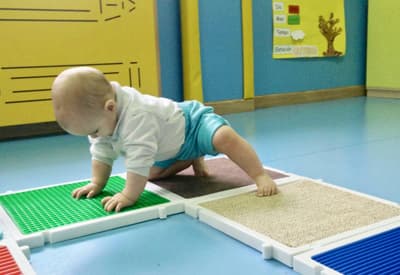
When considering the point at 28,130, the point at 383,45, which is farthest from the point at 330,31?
the point at 28,130

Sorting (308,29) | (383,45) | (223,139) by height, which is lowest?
(223,139)

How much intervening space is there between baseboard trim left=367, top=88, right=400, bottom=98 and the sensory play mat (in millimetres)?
1892

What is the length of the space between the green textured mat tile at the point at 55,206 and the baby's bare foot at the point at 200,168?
0.16m

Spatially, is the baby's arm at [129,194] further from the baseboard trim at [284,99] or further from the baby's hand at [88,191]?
the baseboard trim at [284,99]

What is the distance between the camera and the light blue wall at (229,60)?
7.00ft

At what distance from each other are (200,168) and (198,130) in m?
0.13

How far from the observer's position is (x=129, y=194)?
33.1 inches

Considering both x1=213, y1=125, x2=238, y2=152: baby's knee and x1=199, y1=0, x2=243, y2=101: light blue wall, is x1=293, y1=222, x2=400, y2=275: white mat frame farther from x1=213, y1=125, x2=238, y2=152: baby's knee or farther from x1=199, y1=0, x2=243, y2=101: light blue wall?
x1=199, y1=0, x2=243, y2=101: light blue wall

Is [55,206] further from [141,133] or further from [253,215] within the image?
[253,215]

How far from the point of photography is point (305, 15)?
2562 mm

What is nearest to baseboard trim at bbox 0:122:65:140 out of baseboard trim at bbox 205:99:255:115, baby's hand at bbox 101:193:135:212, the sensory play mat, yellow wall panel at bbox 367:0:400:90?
baseboard trim at bbox 205:99:255:115

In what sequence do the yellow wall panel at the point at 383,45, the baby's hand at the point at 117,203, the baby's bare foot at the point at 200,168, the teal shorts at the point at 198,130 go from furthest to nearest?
the yellow wall panel at the point at 383,45, the baby's bare foot at the point at 200,168, the teal shorts at the point at 198,130, the baby's hand at the point at 117,203

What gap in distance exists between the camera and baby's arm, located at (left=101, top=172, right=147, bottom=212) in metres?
0.83

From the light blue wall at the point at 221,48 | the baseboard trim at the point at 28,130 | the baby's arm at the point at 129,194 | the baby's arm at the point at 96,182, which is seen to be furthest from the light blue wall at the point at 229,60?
the baby's arm at the point at 129,194
